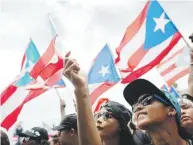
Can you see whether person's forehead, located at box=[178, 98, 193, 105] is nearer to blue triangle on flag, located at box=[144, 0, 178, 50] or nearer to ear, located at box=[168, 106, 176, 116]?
ear, located at box=[168, 106, 176, 116]

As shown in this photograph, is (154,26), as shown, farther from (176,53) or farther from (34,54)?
(34,54)

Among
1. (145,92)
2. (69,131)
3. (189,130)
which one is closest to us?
(145,92)

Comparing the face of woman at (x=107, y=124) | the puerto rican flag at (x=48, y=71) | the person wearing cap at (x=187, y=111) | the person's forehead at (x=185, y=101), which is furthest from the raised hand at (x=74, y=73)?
the puerto rican flag at (x=48, y=71)

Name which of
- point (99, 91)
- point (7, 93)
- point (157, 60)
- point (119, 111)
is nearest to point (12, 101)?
point (7, 93)

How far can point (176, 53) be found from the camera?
9164 mm

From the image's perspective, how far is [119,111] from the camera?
12.5 ft

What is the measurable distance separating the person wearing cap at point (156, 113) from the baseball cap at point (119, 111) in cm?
73

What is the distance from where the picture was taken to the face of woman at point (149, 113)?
2.89 m

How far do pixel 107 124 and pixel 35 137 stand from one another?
1.89 metres

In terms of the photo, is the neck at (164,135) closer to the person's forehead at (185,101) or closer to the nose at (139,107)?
the nose at (139,107)

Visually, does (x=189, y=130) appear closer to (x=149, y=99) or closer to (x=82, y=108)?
(x=149, y=99)

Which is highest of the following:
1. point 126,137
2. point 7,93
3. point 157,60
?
point 7,93

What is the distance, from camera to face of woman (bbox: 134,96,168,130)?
9.49 feet

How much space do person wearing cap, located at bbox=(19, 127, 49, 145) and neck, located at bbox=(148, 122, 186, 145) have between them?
269cm
